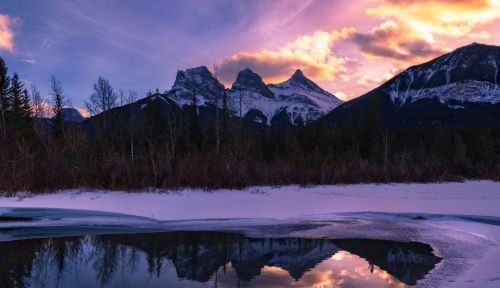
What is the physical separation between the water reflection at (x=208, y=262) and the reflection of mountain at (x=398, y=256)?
0.01 m

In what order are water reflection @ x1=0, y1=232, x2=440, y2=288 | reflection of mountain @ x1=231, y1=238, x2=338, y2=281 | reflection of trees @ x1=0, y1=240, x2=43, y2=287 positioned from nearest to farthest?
reflection of trees @ x1=0, y1=240, x2=43, y2=287, water reflection @ x1=0, y1=232, x2=440, y2=288, reflection of mountain @ x1=231, y1=238, x2=338, y2=281

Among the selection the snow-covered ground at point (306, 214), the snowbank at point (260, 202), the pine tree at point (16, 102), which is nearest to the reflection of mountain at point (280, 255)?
the snow-covered ground at point (306, 214)

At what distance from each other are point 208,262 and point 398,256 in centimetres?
321

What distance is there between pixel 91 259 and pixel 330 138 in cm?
6791

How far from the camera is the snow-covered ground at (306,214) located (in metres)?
8.37

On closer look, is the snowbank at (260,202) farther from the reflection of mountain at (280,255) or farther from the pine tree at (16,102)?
the pine tree at (16,102)

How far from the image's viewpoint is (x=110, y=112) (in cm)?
4697

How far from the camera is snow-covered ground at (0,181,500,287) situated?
8367 mm

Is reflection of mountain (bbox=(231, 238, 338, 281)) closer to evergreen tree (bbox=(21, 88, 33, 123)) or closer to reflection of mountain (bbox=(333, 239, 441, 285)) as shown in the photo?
reflection of mountain (bbox=(333, 239, 441, 285))

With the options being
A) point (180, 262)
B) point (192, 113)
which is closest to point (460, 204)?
point (180, 262)

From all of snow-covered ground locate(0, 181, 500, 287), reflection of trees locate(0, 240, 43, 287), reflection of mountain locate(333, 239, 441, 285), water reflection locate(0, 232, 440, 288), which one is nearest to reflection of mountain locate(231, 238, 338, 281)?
water reflection locate(0, 232, 440, 288)

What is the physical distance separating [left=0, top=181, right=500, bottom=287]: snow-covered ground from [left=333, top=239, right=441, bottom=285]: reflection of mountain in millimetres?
245

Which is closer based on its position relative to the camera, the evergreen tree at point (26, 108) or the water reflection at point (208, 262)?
the water reflection at point (208, 262)

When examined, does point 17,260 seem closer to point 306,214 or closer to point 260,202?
point 306,214
